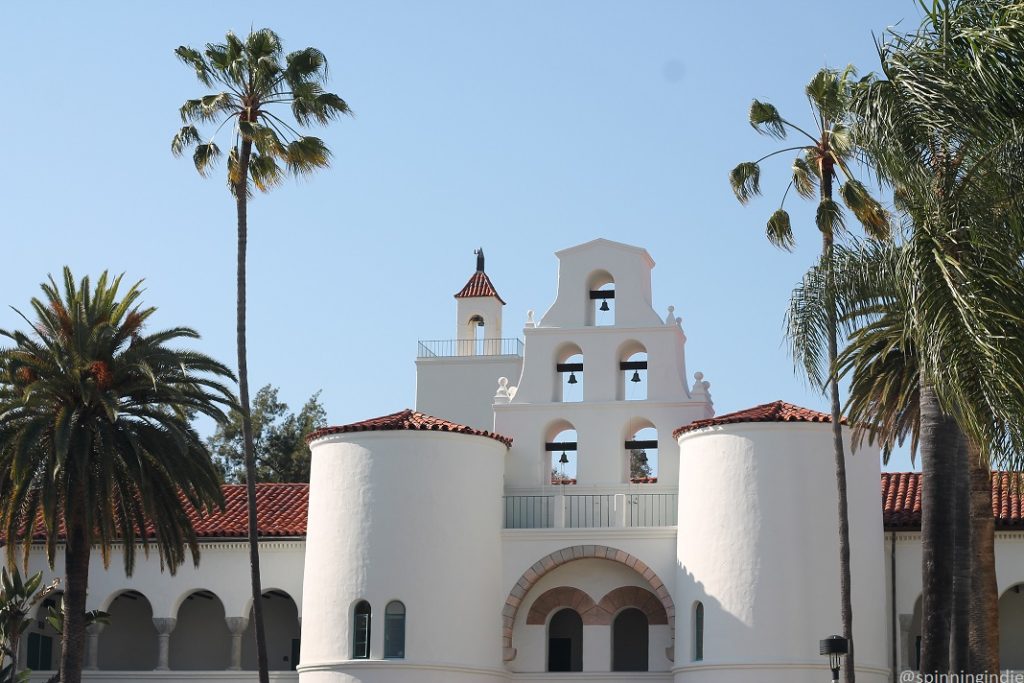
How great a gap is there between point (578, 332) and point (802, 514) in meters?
8.05

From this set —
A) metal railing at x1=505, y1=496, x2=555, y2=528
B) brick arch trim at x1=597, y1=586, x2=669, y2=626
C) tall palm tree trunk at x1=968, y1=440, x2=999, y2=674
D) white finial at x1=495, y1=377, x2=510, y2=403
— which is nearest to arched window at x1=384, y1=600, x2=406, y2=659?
metal railing at x1=505, y1=496, x2=555, y2=528

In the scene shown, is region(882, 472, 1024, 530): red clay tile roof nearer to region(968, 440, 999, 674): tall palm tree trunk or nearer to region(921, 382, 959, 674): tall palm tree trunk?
region(968, 440, 999, 674): tall palm tree trunk

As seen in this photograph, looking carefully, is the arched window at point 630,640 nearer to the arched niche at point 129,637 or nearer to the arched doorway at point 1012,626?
the arched doorway at point 1012,626

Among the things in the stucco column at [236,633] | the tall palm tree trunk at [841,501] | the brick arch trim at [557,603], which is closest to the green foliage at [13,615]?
the stucco column at [236,633]

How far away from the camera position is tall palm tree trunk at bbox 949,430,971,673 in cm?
2719

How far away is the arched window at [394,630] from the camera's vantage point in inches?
1487

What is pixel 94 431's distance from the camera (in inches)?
1314

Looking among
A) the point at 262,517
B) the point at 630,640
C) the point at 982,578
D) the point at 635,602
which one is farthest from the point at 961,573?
the point at 262,517

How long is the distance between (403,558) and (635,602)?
240 inches

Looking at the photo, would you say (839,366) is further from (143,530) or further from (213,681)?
(213,681)

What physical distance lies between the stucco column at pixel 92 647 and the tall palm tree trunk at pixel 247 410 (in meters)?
6.67

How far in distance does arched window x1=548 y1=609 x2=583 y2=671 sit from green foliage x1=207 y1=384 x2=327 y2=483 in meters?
29.6

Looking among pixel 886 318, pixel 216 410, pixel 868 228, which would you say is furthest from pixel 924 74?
pixel 216 410

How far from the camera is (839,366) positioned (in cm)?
3322
